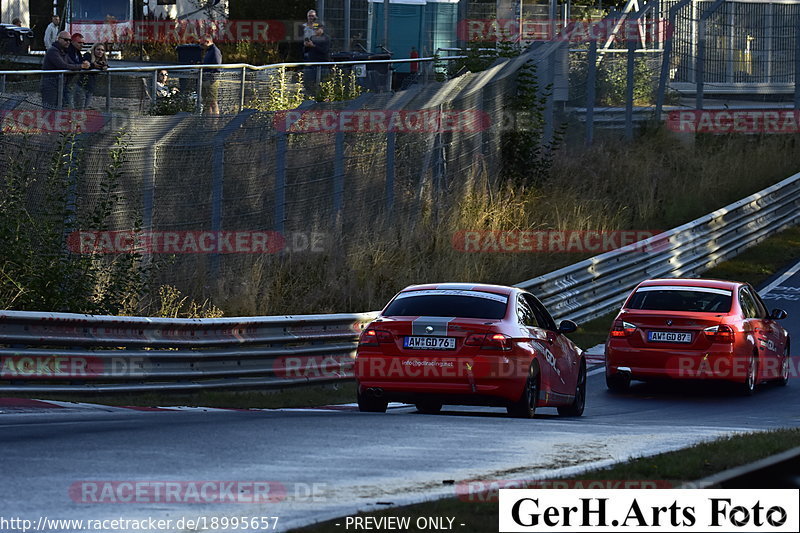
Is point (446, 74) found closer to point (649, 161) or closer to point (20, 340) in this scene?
point (649, 161)

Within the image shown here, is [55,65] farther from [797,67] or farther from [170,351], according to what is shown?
[797,67]

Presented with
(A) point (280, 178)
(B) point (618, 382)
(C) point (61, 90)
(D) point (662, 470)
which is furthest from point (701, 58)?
(D) point (662, 470)

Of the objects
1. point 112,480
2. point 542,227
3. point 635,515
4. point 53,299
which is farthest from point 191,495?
point 542,227

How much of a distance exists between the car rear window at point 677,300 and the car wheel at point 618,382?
86 cm

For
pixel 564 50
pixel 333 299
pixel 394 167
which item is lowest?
pixel 333 299

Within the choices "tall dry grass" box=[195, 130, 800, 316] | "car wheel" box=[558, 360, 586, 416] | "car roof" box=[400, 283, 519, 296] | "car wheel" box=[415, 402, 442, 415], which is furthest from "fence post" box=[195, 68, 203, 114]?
"car roof" box=[400, 283, 519, 296]

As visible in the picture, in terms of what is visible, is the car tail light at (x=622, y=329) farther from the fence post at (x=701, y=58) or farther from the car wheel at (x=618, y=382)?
the fence post at (x=701, y=58)

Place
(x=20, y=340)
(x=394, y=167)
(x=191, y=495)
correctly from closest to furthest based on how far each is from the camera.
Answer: (x=191, y=495) < (x=20, y=340) < (x=394, y=167)

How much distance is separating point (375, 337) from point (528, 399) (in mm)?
1586

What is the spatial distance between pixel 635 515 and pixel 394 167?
17911 mm

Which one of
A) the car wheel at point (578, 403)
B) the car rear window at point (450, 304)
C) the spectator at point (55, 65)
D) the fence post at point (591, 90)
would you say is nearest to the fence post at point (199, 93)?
the spectator at point (55, 65)

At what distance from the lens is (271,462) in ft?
31.6

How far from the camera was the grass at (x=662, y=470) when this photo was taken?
7.55 metres

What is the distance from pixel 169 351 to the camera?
15297 mm
